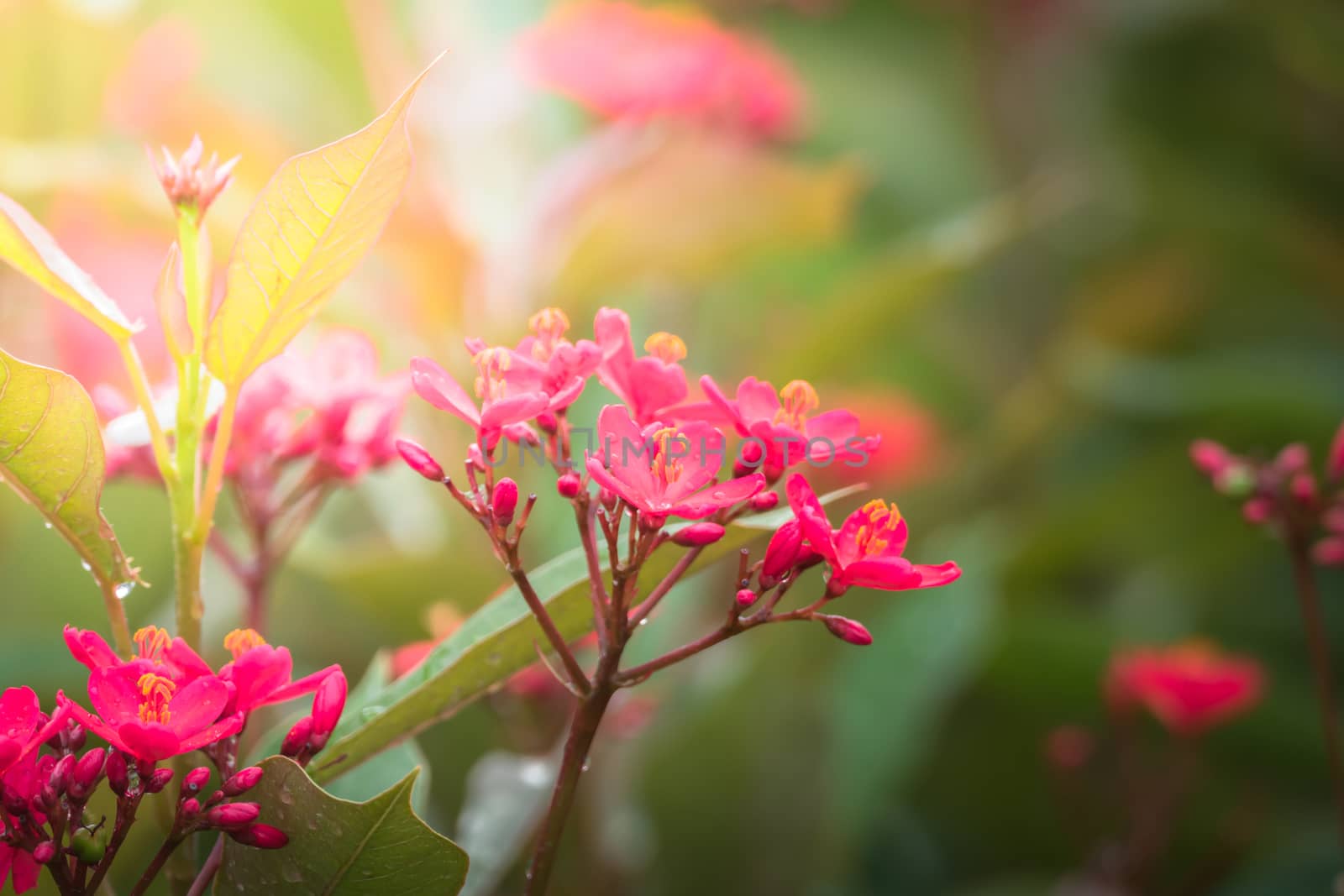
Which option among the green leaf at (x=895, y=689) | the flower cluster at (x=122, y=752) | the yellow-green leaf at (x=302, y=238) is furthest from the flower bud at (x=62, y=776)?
the green leaf at (x=895, y=689)

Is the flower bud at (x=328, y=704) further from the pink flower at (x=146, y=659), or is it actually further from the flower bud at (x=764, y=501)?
the flower bud at (x=764, y=501)

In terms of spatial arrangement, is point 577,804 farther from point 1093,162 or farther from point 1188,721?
point 1093,162

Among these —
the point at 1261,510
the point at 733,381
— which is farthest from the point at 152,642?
the point at 733,381

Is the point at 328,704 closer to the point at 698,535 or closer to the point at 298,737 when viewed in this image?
the point at 298,737

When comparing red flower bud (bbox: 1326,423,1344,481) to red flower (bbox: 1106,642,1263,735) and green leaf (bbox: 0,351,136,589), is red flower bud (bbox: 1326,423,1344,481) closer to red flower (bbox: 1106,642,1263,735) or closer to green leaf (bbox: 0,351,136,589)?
red flower (bbox: 1106,642,1263,735)

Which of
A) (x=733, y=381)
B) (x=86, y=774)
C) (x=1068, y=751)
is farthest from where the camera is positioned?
(x=733, y=381)
